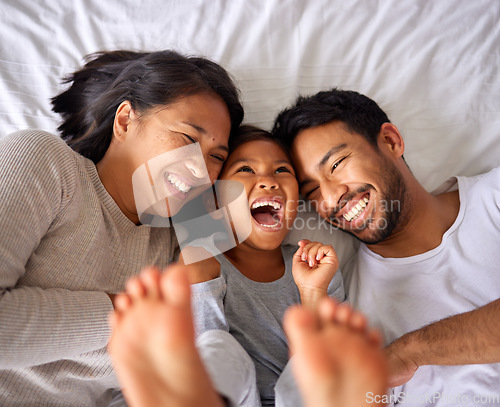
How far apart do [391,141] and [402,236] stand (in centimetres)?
30

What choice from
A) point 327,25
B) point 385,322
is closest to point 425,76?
point 327,25

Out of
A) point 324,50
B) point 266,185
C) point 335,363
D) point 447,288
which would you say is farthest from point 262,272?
point 324,50

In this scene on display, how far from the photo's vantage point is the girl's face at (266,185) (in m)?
1.10

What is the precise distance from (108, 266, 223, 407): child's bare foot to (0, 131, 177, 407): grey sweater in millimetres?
290

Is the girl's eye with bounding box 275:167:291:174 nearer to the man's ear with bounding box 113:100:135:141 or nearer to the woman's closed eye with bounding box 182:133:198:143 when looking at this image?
the woman's closed eye with bounding box 182:133:198:143

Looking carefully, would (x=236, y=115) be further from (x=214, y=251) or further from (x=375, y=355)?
(x=375, y=355)

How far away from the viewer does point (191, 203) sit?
3.99ft

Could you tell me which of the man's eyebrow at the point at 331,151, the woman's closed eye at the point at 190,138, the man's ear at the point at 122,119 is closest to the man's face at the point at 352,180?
the man's eyebrow at the point at 331,151

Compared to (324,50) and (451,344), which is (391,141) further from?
(451,344)

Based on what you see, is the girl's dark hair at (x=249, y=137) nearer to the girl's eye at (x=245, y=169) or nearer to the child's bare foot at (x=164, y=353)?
the girl's eye at (x=245, y=169)

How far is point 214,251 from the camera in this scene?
44.0 inches

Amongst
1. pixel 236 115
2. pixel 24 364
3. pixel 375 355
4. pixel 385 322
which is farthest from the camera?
pixel 236 115

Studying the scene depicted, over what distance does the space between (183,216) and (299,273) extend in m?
0.41

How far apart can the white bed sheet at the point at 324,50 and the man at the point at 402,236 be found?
0.16 m
